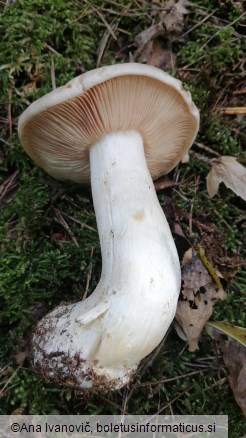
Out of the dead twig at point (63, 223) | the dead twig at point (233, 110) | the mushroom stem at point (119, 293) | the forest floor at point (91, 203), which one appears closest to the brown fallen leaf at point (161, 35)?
the forest floor at point (91, 203)

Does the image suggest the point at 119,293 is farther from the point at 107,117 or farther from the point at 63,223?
the point at 107,117

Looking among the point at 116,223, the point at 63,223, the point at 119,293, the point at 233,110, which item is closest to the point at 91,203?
the point at 63,223

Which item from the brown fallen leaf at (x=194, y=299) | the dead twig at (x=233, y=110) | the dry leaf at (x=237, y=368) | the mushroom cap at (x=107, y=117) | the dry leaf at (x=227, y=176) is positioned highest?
the mushroom cap at (x=107, y=117)

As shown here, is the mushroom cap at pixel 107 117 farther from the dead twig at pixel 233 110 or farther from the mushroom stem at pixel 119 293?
the dead twig at pixel 233 110

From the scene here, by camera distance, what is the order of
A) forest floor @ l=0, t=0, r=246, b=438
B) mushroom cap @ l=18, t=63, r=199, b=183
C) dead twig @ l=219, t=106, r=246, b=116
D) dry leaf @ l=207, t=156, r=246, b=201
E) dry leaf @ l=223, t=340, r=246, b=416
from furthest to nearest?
dead twig @ l=219, t=106, r=246, b=116 < dry leaf @ l=207, t=156, r=246, b=201 < forest floor @ l=0, t=0, r=246, b=438 < dry leaf @ l=223, t=340, r=246, b=416 < mushroom cap @ l=18, t=63, r=199, b=183

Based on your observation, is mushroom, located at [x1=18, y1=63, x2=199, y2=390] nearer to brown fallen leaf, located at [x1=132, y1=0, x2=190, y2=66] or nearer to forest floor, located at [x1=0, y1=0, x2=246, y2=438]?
forest floor, located at [x1=0, y1=0, x2=246, y2=438]

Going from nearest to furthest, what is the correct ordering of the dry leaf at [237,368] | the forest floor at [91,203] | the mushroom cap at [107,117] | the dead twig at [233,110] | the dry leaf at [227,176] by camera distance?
the mushroom cap at [107,117], the dry leaf at [237,368], the forest floor at [91,203], the dry leaf at [227,176], the dead twig at [233,110]

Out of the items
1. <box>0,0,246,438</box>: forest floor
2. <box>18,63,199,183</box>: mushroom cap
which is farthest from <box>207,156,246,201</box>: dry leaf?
<box>18,63,199,183</box>: mushroom cap
